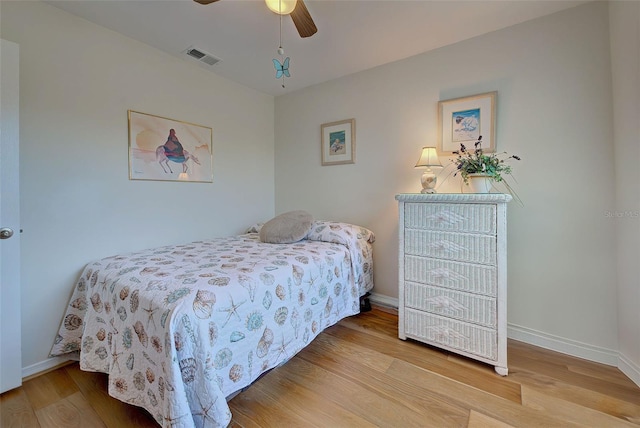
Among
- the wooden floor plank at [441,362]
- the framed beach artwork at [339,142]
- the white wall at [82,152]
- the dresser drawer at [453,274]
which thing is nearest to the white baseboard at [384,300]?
the wooden floor plank at [441,362]

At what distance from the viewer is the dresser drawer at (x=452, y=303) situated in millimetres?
1705

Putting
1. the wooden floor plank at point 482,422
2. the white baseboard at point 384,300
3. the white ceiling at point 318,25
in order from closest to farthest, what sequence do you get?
the wooden floor plank at point 482,422 < the white ceiling at point 318,25 < the white baseboard at point 384,300

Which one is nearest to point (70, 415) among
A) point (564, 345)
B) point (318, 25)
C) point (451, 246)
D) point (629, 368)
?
point (451, 246)

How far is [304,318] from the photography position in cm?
175

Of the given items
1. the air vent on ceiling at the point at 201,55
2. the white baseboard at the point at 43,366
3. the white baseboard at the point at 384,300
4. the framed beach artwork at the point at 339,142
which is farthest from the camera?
the framed beach artwork at the point at 339,142

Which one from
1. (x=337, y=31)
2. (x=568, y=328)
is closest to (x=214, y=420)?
(x=568, y=328)

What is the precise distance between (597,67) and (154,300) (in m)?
2.98

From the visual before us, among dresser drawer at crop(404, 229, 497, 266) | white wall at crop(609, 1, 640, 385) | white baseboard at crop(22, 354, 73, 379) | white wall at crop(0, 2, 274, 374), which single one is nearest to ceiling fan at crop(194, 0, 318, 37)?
white wall at crop(0, 2, 274, 374)

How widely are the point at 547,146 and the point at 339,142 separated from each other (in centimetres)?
177

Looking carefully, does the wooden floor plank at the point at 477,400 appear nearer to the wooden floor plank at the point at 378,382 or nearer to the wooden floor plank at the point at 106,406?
the wooden floor plank at the point at 378,382

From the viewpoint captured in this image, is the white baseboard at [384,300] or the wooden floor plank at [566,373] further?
the white baseboard at [384,300]

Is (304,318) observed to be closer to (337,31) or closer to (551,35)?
(337,31)

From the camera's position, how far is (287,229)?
2.37 m

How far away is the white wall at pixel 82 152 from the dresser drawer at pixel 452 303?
2.09 meters
